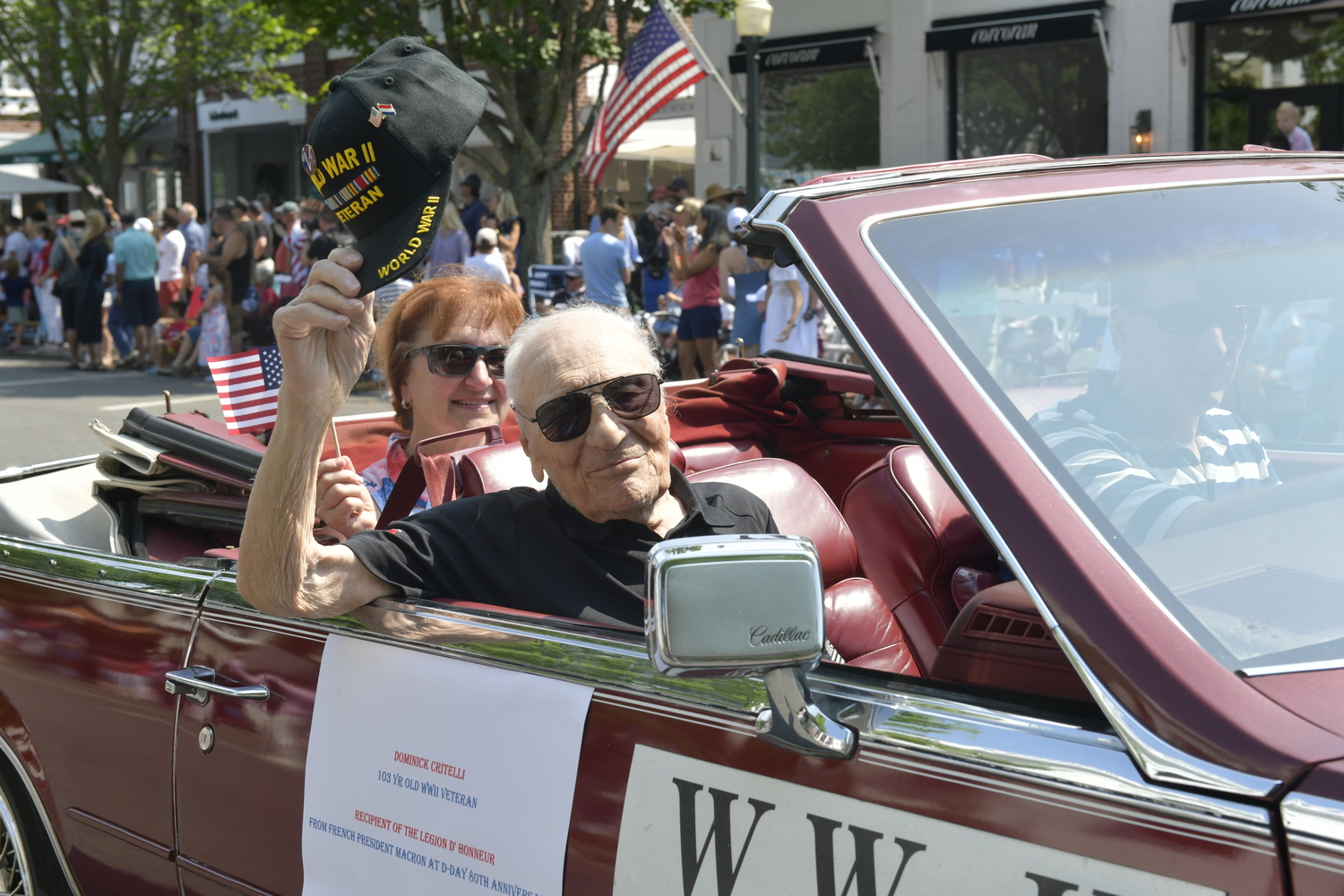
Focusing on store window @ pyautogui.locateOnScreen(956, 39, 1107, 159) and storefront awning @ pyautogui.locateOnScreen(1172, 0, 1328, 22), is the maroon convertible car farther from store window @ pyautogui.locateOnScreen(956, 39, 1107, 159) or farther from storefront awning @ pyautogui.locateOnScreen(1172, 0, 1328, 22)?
store window @ pyautogui.locateOnScreen(956, 39, 1107, 159)

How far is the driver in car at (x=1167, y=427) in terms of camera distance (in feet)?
4.82

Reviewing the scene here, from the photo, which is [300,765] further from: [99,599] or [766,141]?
[766,141]

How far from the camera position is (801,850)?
4.87ft

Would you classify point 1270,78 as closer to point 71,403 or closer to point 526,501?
point 71,403

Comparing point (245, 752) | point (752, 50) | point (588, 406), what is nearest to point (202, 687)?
point (245, 752)

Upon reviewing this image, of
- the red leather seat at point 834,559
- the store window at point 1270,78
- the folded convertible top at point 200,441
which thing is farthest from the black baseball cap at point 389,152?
the store window at point 1270,78

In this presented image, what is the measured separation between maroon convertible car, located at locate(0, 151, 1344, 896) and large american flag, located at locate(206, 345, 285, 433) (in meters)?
1.11

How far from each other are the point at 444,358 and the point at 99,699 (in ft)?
4.12

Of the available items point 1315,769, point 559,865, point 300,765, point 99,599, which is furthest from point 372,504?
point 1315,769

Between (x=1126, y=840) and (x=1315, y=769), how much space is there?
19 cm

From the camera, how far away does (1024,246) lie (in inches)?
65.9

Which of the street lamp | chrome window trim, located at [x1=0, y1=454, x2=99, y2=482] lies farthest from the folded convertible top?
the street lamp

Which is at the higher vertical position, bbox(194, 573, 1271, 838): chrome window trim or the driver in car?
the driver in car

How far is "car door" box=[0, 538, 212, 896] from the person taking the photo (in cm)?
237
